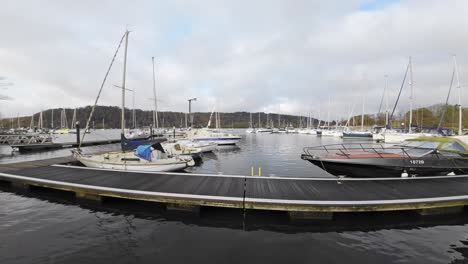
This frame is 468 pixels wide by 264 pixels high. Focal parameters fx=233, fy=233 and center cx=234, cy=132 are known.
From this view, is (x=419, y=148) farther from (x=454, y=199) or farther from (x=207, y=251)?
(x=207, y=251)

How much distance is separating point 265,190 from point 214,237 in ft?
10.8

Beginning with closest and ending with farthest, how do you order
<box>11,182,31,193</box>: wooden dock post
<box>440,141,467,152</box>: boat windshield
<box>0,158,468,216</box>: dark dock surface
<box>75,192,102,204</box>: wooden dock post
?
<box>0,158,468,216</box>: dark dock surface
<box>75,192,102,204</box>: wooden dock post
<box>11,182,31,193</box>: wooden dock post
<box>440,141,467,152</box>: boat windshield

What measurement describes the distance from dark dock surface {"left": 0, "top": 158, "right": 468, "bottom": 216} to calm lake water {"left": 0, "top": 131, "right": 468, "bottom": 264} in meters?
0.70

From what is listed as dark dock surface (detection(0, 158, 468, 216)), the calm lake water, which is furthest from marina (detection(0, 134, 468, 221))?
the calm lake water

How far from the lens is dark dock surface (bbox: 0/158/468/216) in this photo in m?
8.65

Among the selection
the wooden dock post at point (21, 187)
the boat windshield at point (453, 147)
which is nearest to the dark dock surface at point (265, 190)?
the wooden dock post at point (21, 187)

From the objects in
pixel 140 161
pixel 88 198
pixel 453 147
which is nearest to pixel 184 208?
pixel 88 198

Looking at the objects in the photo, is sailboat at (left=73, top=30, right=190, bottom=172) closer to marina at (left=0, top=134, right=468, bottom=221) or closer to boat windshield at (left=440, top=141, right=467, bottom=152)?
marina at (left=0, top=134, right=468, bottom=221)

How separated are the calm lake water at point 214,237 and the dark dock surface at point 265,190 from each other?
2.29ft

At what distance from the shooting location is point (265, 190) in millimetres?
10164

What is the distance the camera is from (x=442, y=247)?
23.7 feet

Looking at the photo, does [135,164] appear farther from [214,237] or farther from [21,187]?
[214,237]

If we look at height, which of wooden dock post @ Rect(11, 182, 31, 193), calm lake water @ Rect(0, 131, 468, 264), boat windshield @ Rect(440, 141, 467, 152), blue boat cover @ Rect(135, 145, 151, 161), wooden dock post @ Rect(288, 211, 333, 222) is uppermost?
boat windshield @ Rect(440, 141, 467, 152)

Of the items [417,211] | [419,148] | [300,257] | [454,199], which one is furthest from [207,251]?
[419,148]
